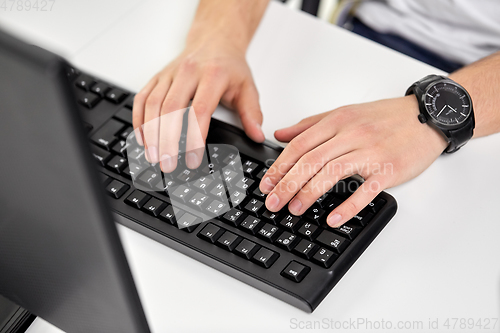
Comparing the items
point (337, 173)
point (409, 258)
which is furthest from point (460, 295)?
point (337, 173)

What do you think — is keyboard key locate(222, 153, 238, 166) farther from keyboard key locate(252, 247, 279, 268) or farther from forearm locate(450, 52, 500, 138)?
forearm locate(450, 52, 500, 138)

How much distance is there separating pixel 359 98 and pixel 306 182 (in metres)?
0.19

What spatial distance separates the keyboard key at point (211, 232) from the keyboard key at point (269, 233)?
4 cm

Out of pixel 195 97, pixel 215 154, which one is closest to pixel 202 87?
pixel 195 97

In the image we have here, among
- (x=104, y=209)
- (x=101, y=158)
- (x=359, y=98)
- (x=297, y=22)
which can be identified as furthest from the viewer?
(x=297, y=22)

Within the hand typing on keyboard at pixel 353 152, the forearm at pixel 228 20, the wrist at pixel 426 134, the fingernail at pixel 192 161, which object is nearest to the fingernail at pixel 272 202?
the hand typing on keyboard at pixel 353 152

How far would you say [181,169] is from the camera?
1.85 feet

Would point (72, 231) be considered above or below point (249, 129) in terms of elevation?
above

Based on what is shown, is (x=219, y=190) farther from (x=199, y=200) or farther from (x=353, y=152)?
(x=353, y=152)

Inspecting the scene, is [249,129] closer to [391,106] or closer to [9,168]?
[391,106]

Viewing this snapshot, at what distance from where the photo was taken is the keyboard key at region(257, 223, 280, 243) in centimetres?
49

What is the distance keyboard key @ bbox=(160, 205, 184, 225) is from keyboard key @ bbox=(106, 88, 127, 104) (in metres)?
0.20

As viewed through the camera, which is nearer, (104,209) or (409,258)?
(104,209)

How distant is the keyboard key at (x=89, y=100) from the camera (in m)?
0.64
